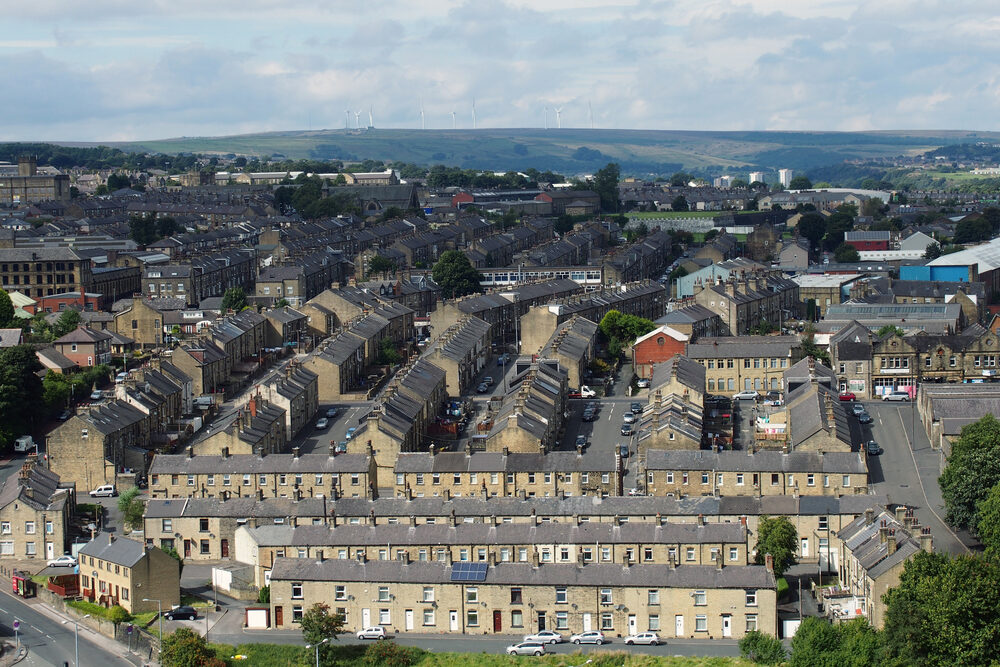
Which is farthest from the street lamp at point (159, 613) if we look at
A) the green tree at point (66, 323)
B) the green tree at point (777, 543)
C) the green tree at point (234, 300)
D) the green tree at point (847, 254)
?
the green tree at point (847, 254)

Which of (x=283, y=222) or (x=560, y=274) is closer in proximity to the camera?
(x=560, y=274)

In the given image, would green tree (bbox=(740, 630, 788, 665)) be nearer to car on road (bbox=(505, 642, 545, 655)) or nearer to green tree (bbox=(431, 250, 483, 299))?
car on road (bbox=(505, 642, 545, 655))

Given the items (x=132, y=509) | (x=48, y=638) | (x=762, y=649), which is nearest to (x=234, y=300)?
(x=132, y=509)

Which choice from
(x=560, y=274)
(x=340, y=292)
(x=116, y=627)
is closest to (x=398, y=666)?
(x=116, y=627)

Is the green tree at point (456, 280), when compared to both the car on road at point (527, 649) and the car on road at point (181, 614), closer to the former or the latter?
the car on road at point (181, 614)

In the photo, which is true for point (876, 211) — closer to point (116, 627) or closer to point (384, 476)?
point (384, 476)

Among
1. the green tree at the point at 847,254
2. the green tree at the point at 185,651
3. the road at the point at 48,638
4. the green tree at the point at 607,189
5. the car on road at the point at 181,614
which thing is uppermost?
the green tree at the point at 607,189
